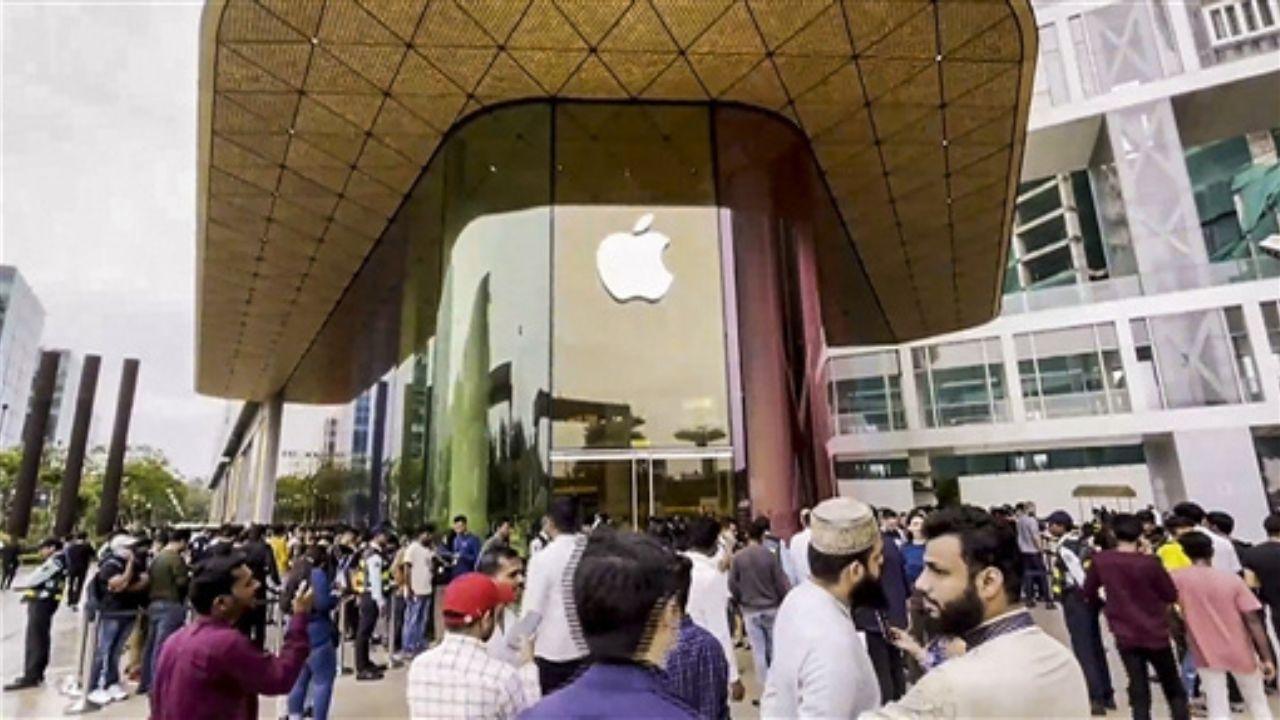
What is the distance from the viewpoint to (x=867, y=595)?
216 cm

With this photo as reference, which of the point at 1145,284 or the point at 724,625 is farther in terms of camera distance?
the point at 1145,284

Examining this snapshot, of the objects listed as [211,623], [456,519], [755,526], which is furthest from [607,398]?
[211,623]

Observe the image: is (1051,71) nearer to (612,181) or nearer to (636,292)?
(612,181)

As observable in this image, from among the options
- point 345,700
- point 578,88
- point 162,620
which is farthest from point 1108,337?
point 162,620

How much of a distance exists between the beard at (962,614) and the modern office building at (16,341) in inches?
2921

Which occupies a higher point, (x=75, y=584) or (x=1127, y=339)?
(x=1127, y=339)

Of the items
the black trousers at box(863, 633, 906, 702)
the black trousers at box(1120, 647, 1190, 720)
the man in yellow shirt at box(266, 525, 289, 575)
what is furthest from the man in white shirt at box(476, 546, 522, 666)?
the man in yellow shirt at box(266, 525, 289, 575)

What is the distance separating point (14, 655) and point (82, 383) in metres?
25.5

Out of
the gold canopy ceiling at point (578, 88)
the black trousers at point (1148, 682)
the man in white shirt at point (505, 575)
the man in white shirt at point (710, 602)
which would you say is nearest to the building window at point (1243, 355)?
the gold canopy ceiling at point (578, 88)

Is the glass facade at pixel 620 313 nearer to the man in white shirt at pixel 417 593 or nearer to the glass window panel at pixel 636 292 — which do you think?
the glass window panel at pixel 636 292

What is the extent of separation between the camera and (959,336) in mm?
26969

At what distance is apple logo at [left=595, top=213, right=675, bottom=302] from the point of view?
10.6 meters

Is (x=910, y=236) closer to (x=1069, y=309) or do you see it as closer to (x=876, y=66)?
(x=876, y=66)

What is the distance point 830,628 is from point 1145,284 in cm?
2476
